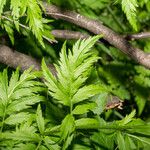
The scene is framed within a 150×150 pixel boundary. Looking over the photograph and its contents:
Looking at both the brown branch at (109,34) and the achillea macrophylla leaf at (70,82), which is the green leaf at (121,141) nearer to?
the achillea macrophylla leaf at (70,82)

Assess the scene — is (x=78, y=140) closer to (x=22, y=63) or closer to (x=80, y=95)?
(x=80, y=95)

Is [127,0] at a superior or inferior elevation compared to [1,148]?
superior

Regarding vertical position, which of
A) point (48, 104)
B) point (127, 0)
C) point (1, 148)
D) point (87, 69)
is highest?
point (127, 0)

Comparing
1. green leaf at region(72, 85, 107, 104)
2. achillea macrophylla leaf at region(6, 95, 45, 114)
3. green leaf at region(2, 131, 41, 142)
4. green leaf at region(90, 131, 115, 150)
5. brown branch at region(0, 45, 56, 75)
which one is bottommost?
green leaf at region(90, 131, 115, 150)

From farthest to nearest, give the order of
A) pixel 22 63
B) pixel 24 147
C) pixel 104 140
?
pixel 22 63 → pixel 104 140 → pixel 24 147

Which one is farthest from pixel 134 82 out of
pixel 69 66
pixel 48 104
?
pixel 69 66

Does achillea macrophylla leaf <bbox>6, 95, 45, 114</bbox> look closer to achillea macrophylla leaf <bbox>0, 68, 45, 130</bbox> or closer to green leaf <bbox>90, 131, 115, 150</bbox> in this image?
achillea macrophylla leaf <bbox>0, 68, 45, 130</bbox>

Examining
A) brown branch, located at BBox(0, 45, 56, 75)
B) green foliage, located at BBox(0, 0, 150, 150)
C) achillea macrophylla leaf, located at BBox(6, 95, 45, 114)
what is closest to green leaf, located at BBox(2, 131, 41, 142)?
green foliage, located at BBox(0, 0, 150, 150)

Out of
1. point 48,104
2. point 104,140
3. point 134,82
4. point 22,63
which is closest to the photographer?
point 104,140
